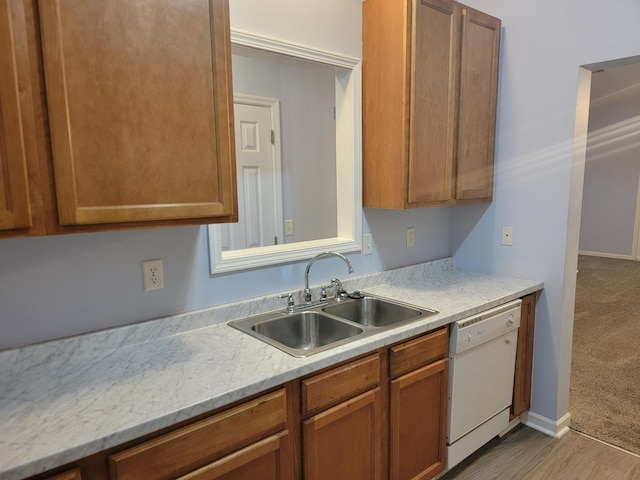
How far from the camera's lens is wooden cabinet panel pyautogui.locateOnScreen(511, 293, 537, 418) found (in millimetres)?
2371

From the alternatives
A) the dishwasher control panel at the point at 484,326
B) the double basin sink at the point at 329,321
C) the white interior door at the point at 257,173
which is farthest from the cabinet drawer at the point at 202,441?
the white interior door at the point at 257,173

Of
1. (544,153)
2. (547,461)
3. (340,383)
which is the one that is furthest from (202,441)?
(544,153)

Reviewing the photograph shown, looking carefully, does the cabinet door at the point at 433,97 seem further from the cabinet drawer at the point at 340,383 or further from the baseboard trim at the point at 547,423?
the baseboard trim at the point at 547,423

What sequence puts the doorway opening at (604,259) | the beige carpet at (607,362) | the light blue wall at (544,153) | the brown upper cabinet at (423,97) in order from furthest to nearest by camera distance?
the beige carpet at (607,362)
the doorway opening at (604,259)
the light blue wall at (544,153)
the brown upper cabinet at (423,97)

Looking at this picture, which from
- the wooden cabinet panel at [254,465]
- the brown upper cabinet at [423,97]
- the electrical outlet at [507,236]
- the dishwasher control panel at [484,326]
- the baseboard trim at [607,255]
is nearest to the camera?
the wooden cabinet panel at [254,465]

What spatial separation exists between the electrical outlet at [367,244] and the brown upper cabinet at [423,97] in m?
0.20

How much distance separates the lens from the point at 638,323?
13.6 ft

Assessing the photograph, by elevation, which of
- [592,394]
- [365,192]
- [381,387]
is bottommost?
[592,394]

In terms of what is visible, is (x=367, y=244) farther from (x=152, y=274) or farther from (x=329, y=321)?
(x=152, y=274)

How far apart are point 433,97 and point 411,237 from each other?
887mm

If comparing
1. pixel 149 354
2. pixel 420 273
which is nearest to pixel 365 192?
pixel 420 273

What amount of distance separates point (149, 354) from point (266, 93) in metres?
2.23

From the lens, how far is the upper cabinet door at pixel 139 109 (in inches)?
42.5

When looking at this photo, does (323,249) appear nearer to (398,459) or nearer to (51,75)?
(398,459)
